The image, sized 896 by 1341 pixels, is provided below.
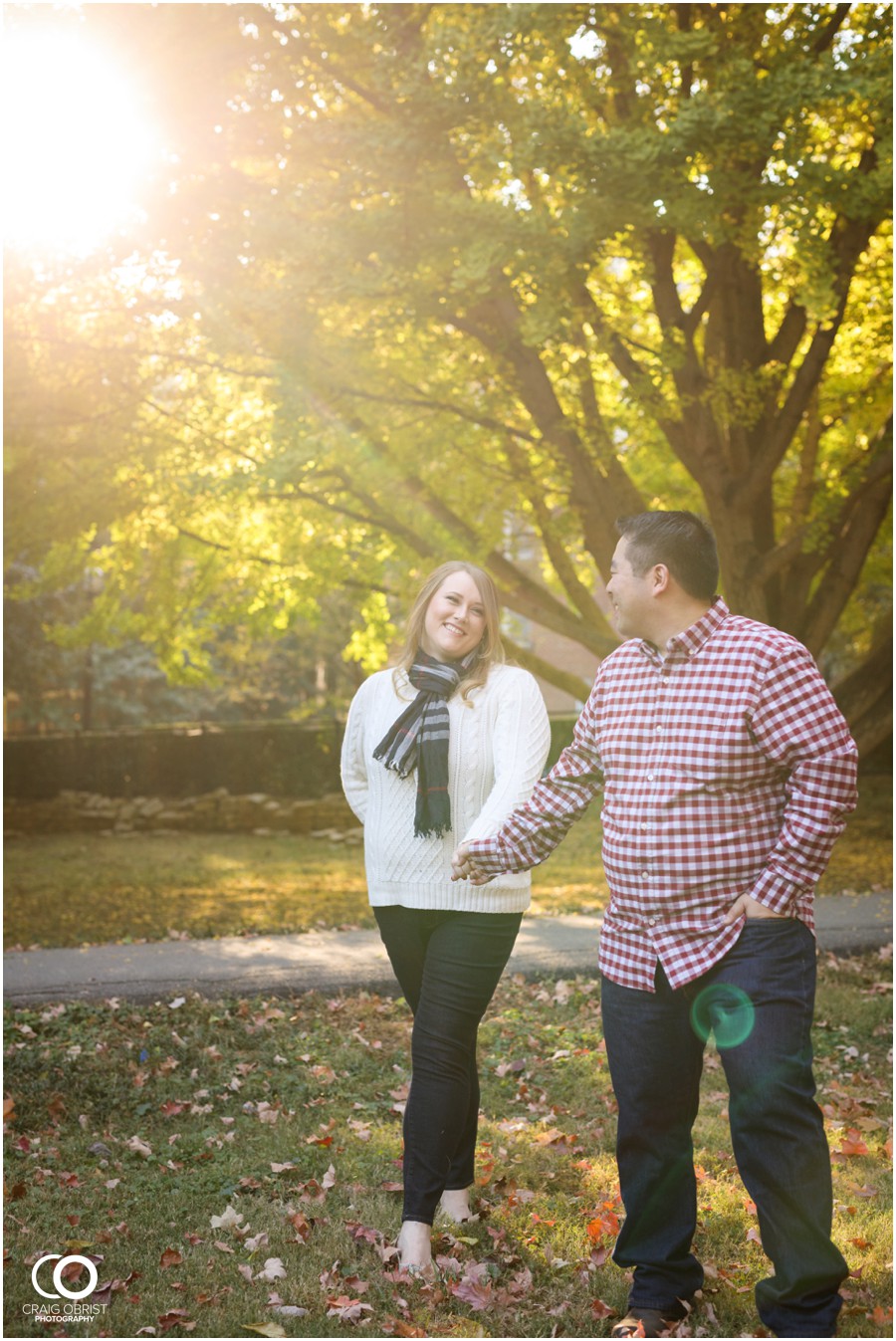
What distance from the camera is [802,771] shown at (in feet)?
9.39

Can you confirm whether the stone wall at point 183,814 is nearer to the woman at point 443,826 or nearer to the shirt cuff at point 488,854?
A: the woman at point 443,826

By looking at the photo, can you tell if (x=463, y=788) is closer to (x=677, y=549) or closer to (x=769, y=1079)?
(x=677, y=549)

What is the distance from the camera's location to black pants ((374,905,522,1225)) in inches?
138

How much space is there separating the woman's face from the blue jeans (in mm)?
1207

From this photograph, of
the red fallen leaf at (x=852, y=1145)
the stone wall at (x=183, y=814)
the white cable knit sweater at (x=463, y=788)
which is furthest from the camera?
the stone wall at (x=183, y=814)

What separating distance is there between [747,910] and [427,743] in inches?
45.8

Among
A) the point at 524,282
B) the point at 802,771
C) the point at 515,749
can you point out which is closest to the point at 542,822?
the point at 515,749

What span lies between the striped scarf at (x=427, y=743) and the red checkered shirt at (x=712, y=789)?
0.64 meters

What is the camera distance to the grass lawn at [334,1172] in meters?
3.48

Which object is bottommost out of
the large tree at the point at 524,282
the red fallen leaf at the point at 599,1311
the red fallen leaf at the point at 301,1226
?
the red fallen leaf at the point at 301,1226

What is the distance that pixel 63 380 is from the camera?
421 inches

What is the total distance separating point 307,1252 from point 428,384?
7.53 metres

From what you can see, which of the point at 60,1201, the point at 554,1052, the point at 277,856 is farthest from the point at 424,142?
the point at 277,856

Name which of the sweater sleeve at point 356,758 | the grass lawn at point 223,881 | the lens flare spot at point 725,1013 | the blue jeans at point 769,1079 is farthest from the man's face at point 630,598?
the grass lawn at point 223,881
